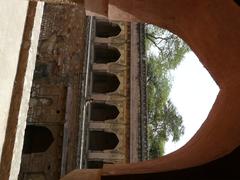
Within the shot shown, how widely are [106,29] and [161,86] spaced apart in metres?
3.49

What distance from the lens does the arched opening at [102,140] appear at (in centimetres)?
1405

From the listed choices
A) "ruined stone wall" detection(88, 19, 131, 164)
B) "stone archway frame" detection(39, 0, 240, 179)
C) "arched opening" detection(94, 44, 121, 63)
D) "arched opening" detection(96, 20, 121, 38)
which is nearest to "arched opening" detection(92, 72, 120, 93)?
"ruined stone wall" detection(88, 19, 131, 164)

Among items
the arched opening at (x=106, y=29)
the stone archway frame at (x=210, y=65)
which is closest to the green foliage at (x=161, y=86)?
the arched opening at (x=106, y=29)

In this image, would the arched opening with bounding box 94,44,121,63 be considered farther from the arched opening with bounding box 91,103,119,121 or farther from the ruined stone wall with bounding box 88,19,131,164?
the arched opening with bounding box 91,103,119,121

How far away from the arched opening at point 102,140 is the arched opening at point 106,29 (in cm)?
419

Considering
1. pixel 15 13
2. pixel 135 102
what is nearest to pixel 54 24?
pixel 135 102

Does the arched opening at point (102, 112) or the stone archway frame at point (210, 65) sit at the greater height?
the arched opening at point (102, 112)

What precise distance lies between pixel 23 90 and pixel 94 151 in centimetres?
945

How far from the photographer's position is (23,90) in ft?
13.2

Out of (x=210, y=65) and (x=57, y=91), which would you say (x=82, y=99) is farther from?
(x=210, y=65)

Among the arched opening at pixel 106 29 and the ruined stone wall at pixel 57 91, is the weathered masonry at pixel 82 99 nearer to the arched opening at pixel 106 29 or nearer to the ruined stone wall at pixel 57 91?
the ruined stone wall at pixel 57 91

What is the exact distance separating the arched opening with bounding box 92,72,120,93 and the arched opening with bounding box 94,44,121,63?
2.70 ft

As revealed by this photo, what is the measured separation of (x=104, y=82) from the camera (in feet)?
50.0

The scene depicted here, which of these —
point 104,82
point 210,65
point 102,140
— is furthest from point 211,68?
point 104,82
